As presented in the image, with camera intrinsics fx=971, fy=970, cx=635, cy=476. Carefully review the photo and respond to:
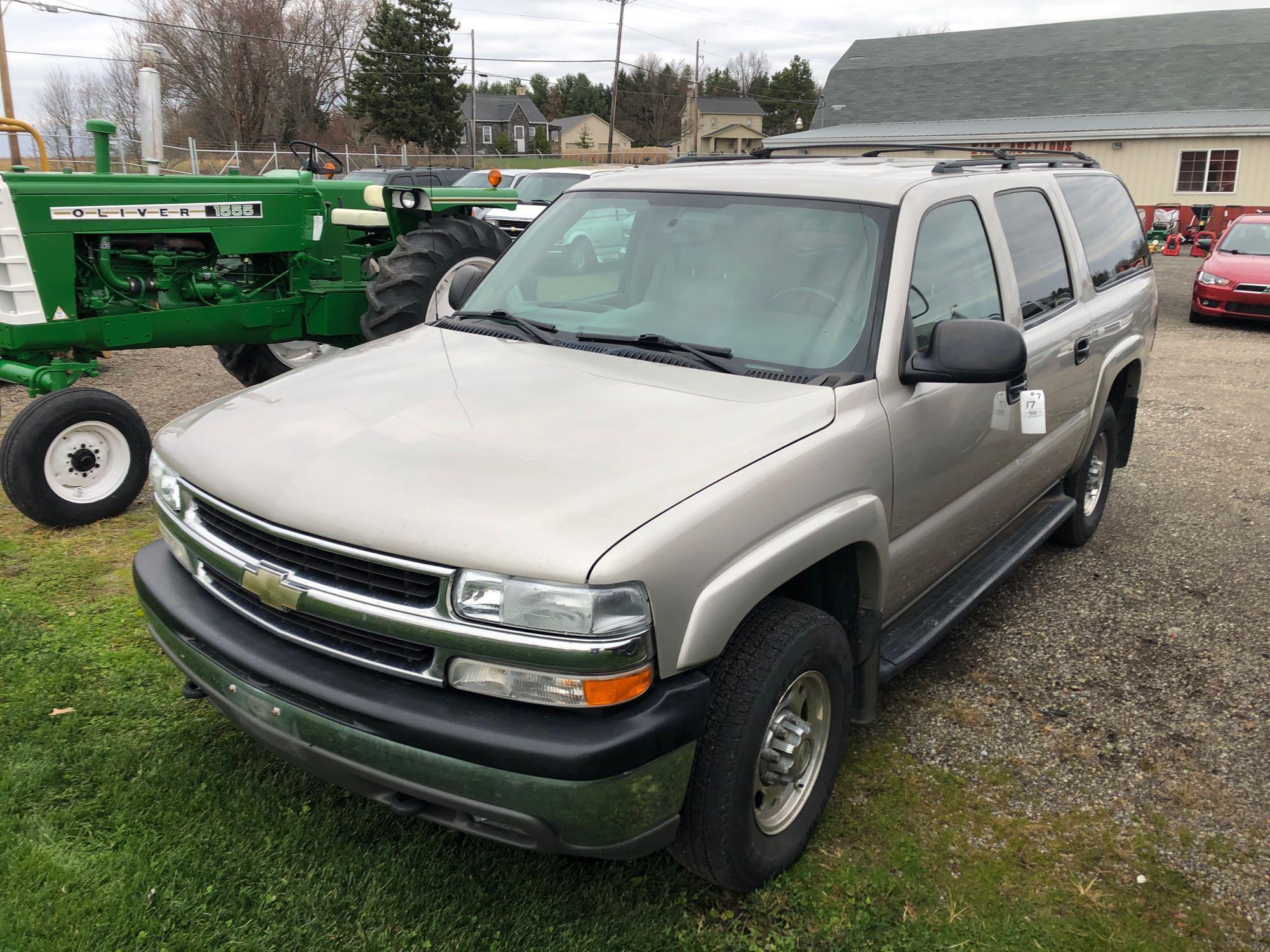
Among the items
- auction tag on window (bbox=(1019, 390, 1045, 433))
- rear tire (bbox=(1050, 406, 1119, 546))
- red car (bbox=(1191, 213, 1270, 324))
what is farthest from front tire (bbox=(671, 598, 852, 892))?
red car (bbox=(1191, 213, 1270, 324))

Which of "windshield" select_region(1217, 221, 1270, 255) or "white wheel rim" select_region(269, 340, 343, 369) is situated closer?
"white wheel rim" select_region(269, 340, 343, 369)

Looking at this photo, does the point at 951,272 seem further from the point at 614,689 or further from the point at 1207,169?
the point at 1207,169

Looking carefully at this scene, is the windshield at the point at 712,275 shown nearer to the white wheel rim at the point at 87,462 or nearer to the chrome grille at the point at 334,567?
the chrome grille at the point at 334,567

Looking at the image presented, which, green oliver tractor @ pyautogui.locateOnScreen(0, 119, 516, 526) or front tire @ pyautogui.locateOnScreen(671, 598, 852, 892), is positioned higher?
green oliver tractor @ pyautogui.locateOnScreen(0, 119, 516, 526)

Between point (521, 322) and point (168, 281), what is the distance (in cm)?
375

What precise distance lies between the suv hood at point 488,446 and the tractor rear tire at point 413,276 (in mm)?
3463

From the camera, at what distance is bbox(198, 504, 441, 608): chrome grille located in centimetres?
217

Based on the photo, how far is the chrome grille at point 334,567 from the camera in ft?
7.12

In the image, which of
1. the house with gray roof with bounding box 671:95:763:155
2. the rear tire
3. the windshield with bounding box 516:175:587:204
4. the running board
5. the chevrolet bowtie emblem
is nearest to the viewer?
the chevrolet bowtie emblem

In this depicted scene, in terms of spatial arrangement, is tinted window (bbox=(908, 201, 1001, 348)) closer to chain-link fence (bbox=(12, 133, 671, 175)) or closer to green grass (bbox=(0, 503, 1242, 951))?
green grass (bbox=(0, 503, 1242, 951))

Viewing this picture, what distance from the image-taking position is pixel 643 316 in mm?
3309

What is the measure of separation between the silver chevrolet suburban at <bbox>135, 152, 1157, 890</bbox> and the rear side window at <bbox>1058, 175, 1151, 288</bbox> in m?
0.73

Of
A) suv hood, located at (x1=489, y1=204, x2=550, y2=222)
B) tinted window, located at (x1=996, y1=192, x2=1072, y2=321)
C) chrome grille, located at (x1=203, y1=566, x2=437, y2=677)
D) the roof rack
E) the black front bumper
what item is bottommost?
the black front bumper

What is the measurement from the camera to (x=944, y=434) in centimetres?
320
